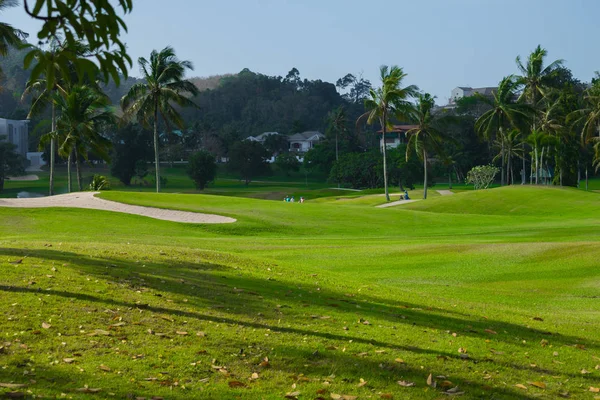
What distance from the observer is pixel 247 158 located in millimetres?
137875

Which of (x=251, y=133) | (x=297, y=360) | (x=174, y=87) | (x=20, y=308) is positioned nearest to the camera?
(x=297, y=360)

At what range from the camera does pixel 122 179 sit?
127188mm

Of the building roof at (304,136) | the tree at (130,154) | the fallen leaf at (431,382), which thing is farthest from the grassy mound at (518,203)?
the building roof at (304,136)

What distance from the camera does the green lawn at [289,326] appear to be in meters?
8.20

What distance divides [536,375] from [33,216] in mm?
32787

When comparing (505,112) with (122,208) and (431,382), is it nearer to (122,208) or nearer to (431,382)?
(122,208)

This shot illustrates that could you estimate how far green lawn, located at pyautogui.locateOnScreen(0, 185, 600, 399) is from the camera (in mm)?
8195

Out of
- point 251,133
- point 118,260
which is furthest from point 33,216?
point 251,133

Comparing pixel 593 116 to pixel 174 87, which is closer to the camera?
pixel 174 87

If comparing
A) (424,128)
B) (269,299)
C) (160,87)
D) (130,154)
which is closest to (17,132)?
(130,154)

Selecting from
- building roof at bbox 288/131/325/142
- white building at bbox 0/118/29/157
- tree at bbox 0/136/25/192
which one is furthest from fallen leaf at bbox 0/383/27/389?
A: building roof at bbox 288/131/325/142

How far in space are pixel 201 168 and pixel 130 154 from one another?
14.6 meters

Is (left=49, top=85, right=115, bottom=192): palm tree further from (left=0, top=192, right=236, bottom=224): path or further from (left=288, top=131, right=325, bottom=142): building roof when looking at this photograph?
(left=288, top=131, right=325, bottom=142): building roof

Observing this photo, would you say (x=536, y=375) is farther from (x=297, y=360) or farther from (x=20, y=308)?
(x=20, y=308)
